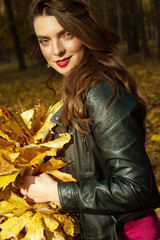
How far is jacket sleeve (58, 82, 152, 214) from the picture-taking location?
1.27 metres

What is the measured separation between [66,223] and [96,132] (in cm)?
47

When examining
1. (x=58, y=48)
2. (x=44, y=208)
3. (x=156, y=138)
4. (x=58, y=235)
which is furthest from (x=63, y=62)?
(x=156, y=138)

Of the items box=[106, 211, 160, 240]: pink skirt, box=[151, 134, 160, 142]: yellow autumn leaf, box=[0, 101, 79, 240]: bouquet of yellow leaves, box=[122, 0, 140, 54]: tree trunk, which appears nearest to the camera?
box=[0, 101, 79, 240]: bouquet of yellow leaves

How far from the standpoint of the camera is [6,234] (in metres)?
1.39

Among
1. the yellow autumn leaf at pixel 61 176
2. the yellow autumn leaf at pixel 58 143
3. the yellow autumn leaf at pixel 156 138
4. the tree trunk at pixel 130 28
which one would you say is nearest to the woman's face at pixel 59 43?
the yellow autumn leaf at pixel 58 143

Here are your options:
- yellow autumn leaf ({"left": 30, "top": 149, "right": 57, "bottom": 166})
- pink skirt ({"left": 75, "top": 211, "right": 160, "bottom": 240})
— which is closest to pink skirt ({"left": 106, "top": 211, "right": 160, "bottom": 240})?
pink skirt ({"left": 75, "top": 211, "right": 160, "bottom": 240})

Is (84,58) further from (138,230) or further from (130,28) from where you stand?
(130,28)

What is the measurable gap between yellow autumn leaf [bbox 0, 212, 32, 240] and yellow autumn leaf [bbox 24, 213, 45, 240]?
27 mm

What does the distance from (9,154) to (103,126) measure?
0.44 metres

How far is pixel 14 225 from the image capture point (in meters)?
1.40

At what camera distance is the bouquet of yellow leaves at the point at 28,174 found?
137 cm

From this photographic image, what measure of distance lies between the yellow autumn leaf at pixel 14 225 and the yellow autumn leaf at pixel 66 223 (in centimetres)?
13

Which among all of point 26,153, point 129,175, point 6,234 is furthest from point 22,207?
point 129,175

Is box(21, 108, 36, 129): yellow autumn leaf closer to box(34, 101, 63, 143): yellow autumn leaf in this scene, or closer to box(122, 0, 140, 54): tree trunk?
box(34, 101, 63, 143): yellow autumn leaf
